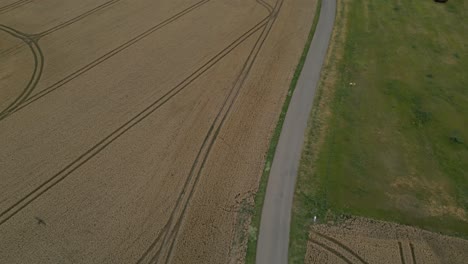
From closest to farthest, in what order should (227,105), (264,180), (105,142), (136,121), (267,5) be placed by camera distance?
(264,180) → (105,142) → (136,121) → (227,105) → (267,5)

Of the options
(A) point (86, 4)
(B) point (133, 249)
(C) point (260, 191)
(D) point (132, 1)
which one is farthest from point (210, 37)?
(B) point (133, 249)

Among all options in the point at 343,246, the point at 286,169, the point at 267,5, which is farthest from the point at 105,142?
the point at 267,5

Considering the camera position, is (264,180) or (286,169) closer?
(264,180)

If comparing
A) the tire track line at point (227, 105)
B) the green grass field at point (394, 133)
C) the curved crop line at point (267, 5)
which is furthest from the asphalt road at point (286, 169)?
the curved crop line at point (267, 5)

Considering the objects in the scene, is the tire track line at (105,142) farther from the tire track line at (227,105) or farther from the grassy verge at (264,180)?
the grassy verge at (264,180)

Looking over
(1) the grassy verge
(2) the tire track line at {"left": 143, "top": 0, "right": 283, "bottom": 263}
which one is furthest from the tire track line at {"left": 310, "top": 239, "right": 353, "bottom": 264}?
(2) the tire track line at {"left": 143, "top": 0, "right": 283, "bottom": 263}

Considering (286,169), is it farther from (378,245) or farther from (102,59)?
(102,59)
